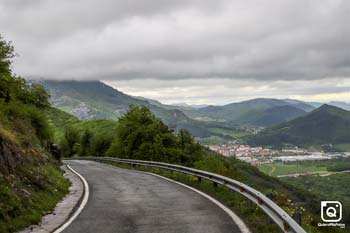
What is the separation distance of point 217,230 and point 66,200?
7.26 metres

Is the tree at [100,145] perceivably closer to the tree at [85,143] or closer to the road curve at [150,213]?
the tree at [85,143]

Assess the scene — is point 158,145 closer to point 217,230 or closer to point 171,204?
point 171,204

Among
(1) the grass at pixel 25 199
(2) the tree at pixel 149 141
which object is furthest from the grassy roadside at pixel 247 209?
(2) the tree at pixel 149 141

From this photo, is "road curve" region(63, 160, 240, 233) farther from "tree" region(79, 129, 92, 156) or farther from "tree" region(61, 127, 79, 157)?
"tree" region(61, 127, 79, 157)

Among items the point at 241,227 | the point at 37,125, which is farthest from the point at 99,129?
Answer: the point at 241,227

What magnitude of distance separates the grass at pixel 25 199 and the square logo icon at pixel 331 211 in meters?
7.27

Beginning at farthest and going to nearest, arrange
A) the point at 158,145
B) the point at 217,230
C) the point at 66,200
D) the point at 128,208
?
the point at 158,145, the point at 66,200, the point at 128,208, the point at 217,230

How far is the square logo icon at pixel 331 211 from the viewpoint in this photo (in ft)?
35.8

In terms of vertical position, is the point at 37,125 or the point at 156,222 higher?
the point at 37,125

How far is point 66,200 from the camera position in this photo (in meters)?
15.8

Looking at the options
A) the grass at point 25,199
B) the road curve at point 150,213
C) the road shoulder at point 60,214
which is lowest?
the road shoulder at point 60,214

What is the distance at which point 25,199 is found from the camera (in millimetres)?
12969

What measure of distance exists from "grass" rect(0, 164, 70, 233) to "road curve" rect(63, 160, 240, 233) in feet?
3.75

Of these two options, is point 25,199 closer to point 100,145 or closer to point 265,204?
point 265,204
